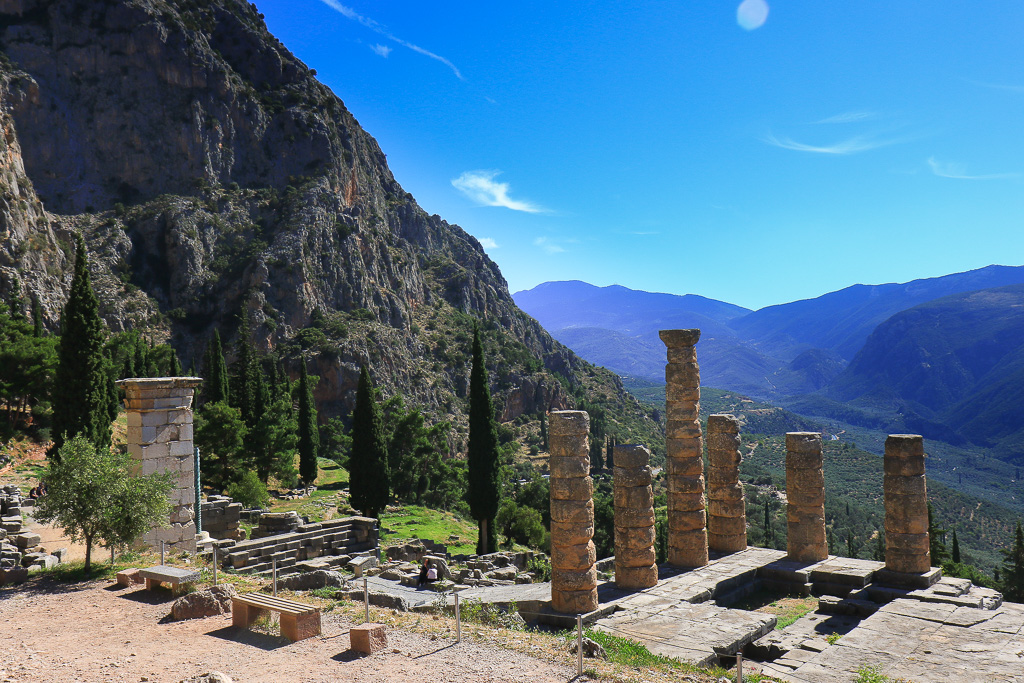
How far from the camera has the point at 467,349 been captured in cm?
10512

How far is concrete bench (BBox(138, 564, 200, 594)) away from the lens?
460 inches

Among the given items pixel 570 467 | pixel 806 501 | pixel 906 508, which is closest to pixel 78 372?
pixel 570 467

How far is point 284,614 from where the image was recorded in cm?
981

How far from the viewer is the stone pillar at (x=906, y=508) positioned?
1658cm

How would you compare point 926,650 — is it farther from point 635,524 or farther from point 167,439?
point 167,439

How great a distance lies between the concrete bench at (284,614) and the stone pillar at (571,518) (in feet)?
20.0

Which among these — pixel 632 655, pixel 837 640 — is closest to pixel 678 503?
pixel 837 640

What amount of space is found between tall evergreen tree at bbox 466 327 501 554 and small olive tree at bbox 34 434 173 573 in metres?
22.4

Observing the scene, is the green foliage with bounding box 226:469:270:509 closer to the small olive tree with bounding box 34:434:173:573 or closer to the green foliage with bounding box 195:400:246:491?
the green foliage with bounding box 195:400:246:491

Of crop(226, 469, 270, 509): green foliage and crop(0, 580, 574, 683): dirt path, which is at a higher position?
crop(0, 580, 574, 683): dirt path

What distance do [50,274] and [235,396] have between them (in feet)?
100

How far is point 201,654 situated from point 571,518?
26.4ft

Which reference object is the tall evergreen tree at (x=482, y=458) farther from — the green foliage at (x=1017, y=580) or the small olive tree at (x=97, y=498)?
the green foliage at (x=1017, y=580)

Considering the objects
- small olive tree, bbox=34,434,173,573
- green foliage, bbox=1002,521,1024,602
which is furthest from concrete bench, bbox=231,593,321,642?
green foliage, bbox=1002,521,1024,602
